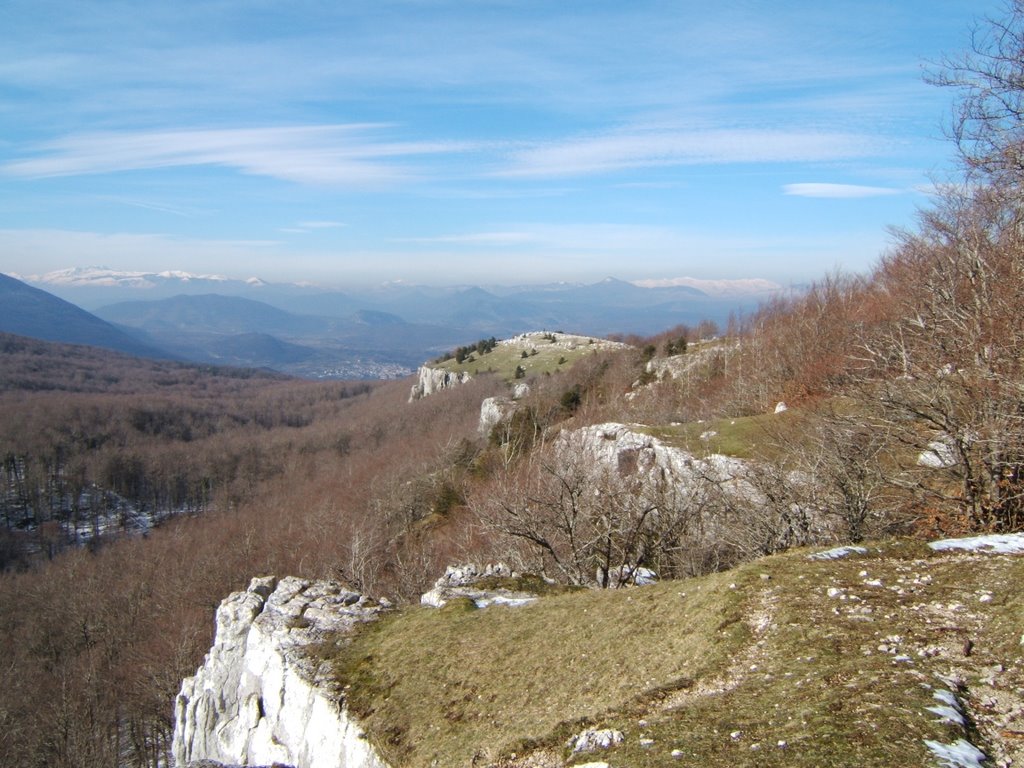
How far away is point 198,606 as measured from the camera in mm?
39812

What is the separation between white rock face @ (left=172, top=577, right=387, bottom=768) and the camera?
9477 mm

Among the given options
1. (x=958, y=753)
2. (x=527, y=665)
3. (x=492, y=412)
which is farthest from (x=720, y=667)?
(x=492, y=412)

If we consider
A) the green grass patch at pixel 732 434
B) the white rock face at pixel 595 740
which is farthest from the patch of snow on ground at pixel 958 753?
the green grass patch at pixel 732 434

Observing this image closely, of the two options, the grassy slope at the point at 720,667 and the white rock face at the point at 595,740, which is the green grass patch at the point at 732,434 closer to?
the grassy slope at the point at 720,667

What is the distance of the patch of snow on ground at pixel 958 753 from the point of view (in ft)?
15.9

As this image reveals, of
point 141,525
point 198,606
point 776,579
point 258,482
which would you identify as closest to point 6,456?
point 141,525

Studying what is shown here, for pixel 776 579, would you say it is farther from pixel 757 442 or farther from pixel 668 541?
pixel 757 442

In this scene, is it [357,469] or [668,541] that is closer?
[668,541]

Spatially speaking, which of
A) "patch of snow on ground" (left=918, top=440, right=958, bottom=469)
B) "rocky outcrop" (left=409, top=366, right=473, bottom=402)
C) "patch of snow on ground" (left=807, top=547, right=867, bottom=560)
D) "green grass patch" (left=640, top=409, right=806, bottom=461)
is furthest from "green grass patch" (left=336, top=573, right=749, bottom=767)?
"rocky outcrop" (left=409, top=366, right=473, bottom=402)

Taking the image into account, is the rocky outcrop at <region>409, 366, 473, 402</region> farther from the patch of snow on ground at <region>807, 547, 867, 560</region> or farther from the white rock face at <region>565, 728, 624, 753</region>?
the white rock face at <region>565, 728, 624, 753</region>

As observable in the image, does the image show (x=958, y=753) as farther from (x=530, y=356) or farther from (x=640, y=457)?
(x=530, y=356)

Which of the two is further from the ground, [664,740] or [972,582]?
[972,582]

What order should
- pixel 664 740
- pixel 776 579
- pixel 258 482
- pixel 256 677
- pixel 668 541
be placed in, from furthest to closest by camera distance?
pixel 258 482
pixel 668 541
pixel 256 677
pixel 776 579
pixel 664 740

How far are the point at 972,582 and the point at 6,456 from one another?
12242 cm
